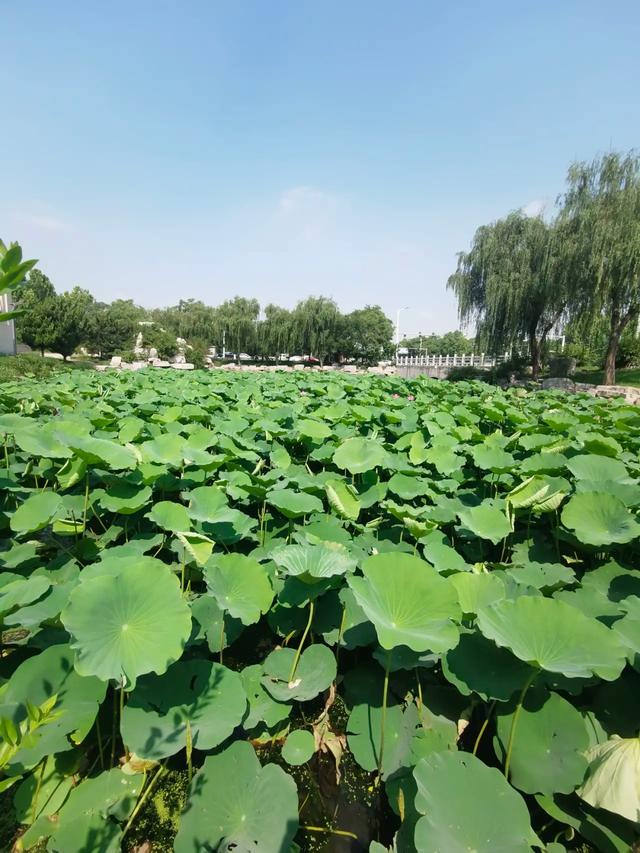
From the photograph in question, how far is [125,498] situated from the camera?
6.04 feet

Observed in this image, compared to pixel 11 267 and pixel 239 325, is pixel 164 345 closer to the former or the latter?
pixel 239 325

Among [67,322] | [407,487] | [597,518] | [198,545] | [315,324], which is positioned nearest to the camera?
[198,545]

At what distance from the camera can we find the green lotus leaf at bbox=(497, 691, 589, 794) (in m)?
0.92

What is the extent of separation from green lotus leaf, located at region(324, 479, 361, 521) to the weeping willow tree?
46.4 feet

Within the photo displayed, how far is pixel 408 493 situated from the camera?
2.12m

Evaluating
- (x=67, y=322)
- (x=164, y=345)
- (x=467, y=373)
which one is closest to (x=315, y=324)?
(x=164, y=345)

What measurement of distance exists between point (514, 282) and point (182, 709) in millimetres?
16734

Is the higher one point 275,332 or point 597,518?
point 275,332

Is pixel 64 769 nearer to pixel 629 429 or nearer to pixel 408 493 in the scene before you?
pixel 408 493

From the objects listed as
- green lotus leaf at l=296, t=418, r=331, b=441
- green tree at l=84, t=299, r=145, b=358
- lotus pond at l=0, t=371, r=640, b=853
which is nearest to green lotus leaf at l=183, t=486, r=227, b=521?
lotus pond at l=0, t=371, r=640, b=853

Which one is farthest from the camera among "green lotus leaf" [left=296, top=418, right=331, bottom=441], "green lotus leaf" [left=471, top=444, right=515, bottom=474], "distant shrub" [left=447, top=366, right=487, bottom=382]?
"distant shrub" [left=447, top=366, right=487, bottom=382]

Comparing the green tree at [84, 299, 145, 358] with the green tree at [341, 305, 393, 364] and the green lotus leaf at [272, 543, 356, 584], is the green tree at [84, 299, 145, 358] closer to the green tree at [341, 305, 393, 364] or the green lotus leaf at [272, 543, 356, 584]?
the green tree at [341, 305, 393, 364]

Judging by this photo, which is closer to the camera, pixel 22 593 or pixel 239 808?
pixel 239 808

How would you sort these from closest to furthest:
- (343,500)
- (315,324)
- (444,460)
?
(343,500) → (444,460) → (315,324)
